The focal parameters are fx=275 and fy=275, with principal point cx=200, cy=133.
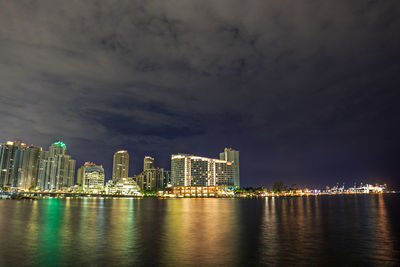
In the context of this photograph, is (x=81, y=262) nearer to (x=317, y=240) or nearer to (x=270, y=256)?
(x=270, y=256)

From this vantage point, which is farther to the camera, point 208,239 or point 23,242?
point 208,239

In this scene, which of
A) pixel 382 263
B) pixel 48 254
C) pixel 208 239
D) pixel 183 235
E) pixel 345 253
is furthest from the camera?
pixel 183 235

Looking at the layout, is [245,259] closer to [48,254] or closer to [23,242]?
[48,254]

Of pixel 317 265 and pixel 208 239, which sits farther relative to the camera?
pixel 208 239

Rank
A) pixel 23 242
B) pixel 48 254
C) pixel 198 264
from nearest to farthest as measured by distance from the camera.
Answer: pixel 198 264, pixel 48 254, pixel 23 242

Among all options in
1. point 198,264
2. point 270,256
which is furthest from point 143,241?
point 270,256

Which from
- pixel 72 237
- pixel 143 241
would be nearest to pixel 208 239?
pixel 143 241

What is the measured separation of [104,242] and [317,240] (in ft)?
75.3

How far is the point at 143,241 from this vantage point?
29.0 m

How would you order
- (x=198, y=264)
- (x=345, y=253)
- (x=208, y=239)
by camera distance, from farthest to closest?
(x=208, y=239) → (x=345, y=253) → (x=198, y=264)

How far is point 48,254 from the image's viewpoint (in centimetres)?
2295

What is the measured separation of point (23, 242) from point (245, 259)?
22550 mm

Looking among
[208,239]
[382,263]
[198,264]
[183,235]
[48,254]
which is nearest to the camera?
[198,264]

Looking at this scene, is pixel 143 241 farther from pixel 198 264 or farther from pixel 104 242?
pixel 198 264
